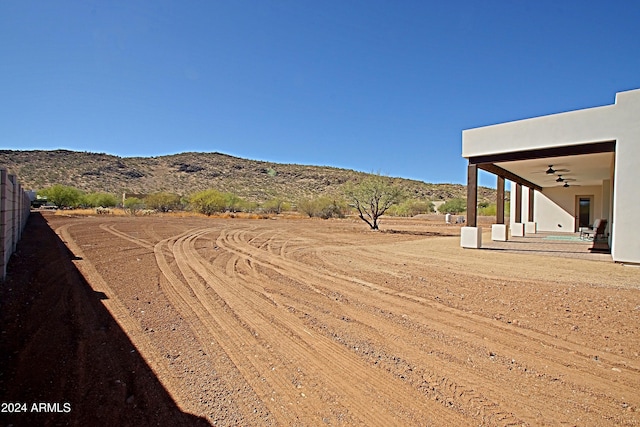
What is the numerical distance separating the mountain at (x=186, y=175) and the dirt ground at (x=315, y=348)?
5883cm

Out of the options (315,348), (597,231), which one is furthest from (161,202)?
(315,348)

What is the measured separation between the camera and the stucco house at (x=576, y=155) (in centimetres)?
1053

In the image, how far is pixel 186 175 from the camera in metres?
78.3

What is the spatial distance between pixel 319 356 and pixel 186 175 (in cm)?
7981

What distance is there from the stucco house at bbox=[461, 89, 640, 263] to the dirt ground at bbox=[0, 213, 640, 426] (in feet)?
10.0

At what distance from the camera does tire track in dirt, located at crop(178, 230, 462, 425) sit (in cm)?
317

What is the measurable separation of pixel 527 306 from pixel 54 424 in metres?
6.55

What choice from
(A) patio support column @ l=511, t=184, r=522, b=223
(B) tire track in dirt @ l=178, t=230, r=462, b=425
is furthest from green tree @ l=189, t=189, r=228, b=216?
(B) tire track in dirt @ l=178, t=230, r=462, b=425

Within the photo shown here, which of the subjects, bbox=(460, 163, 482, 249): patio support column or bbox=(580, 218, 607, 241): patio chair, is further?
bbox=(580, 218, 607, 241): patio chair

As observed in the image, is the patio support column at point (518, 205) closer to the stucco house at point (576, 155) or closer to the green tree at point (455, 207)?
the stucco house at point (576, 155)

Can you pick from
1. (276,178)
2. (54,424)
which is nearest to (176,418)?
(54,424)

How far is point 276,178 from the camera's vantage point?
274 ft

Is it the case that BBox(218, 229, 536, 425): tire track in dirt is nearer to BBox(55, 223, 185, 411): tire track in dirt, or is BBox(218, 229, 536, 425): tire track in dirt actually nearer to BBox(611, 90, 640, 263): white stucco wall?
BBox(55, 223, 185, 411): tire track in dirt

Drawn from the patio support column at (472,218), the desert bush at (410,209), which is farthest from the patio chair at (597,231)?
the desert bush at (410,209)
